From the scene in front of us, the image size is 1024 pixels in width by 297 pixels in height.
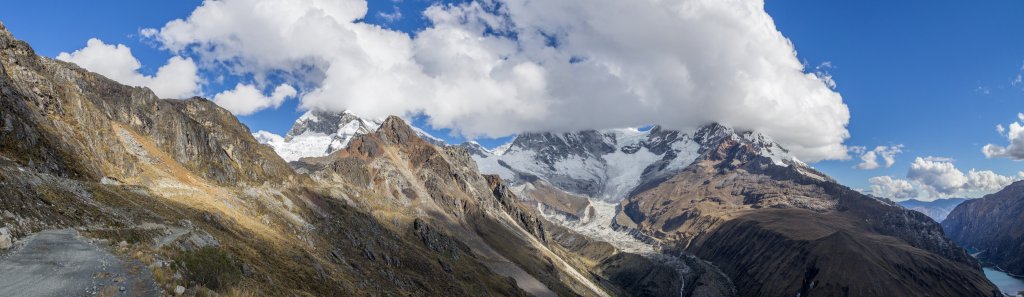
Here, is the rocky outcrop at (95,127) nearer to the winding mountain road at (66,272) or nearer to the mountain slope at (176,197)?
the mountain slope at (176,197)

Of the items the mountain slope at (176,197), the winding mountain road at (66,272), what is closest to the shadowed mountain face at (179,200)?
the mountain slope at (176,197)

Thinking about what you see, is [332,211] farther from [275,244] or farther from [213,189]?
[275,244]

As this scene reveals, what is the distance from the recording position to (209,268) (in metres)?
31.2

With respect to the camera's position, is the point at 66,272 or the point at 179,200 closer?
the point at 66,272

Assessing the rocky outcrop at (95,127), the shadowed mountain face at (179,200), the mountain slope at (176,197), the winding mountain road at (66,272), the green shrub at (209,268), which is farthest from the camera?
the rocky outcrop at (95,127)

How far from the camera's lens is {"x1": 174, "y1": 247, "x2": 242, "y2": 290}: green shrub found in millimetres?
29516

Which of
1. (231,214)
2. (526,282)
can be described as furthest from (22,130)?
(526,282)

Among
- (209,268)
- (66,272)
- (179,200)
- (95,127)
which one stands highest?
(95,127)

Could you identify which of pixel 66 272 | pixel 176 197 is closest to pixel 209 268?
pixel 66 272

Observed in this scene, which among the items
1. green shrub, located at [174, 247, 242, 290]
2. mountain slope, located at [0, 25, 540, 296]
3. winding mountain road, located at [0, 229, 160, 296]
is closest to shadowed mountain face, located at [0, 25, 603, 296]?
green shrub, located at [174, 247, 242, 290]

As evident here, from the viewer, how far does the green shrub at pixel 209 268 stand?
96.8 feet

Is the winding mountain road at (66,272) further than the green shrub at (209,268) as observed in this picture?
No

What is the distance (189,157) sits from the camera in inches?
4109

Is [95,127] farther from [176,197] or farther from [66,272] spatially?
[66,272]
